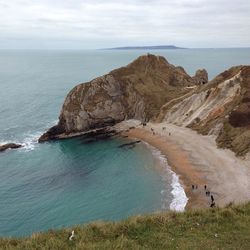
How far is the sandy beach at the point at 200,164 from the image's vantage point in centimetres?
4553

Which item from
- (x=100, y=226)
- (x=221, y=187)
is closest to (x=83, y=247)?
(x=100, y=226)

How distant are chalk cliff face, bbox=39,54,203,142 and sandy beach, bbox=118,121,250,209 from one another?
874 centimetres

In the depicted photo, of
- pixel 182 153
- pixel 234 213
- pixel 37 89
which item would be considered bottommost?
pixel 37 89

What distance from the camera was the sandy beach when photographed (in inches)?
1793

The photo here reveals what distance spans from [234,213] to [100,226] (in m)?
6.57

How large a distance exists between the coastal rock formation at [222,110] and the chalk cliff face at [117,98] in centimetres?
517

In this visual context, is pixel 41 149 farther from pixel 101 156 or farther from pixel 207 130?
pixel 207 130

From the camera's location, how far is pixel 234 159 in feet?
184

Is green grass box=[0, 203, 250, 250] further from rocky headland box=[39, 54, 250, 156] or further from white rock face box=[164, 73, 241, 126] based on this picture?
white rock face box=[164, 73, 241, 126]

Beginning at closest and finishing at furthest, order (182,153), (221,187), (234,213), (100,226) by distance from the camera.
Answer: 1. (100,226)
2. (234,213)
3. (221,187)
4. (182,153)

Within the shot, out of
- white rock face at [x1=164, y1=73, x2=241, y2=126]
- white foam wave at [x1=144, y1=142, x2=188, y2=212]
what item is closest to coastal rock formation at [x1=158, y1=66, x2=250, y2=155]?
white rock face at [x1=164, y1=73, x2=241, y2=126]

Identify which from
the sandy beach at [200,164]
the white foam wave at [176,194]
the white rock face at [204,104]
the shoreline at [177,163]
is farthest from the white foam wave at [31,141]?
the white foam wave at [176,194]

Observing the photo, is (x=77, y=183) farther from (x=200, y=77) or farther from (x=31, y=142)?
(x=200, y=77)

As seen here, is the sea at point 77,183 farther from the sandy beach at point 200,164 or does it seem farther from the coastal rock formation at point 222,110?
the coastal rock formation at point 222,110
